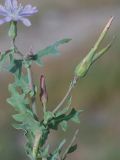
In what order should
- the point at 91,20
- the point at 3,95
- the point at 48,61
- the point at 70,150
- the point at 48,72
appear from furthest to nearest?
the point at 91,20 → the point at 48,61 → the point at 48,72 → the point at 3,95 → the point at 70,150

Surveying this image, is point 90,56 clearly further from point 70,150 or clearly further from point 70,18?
point 70,18

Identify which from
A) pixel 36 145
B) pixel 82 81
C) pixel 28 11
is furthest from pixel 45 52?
pixel 82 81

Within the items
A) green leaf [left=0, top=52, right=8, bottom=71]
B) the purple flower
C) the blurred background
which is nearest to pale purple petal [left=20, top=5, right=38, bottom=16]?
the purple flower

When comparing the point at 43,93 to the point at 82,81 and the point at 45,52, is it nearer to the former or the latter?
the point at 45,52

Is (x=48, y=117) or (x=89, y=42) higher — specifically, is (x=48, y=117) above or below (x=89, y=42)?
above

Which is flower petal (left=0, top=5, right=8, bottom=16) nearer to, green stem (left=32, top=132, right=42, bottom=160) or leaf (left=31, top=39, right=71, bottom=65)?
leaf (left=31, top=39, right=71, bottom=65)

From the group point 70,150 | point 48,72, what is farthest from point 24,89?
point 48,72

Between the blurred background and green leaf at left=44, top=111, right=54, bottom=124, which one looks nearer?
green leaf at left=44, top=111, right=54, bottom=124
